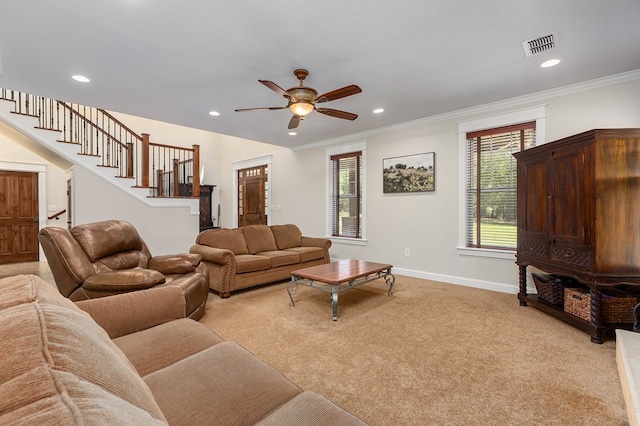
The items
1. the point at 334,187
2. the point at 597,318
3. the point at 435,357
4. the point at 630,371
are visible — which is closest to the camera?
the point at 630,371

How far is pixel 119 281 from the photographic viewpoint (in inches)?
94.3

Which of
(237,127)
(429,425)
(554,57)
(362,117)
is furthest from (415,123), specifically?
(429,425)

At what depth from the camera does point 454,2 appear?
207 centimetres

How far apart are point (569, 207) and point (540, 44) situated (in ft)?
4.95

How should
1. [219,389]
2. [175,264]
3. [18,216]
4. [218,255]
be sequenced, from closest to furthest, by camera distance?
[219,389] → [175,264] → [218,255] → [18,216]

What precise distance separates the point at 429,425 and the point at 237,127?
487 centimetres

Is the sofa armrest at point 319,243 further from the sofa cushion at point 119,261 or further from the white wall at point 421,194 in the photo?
the sofa cushion at point 119,261

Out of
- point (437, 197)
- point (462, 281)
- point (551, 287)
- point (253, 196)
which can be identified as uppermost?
point (253, 196)

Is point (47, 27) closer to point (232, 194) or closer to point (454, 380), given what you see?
point (454, 380)

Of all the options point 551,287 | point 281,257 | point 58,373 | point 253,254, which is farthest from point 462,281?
point 58,373

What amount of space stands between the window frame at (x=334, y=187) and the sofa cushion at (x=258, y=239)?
→ 146cm

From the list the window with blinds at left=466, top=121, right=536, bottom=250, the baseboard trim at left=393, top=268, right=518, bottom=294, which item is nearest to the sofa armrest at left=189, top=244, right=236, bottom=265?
the baseboard trim at left=393, top=268, right=518, bottom=294

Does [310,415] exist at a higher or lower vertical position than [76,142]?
lower

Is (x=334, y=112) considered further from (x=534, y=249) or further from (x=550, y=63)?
(x=534, y=249)
